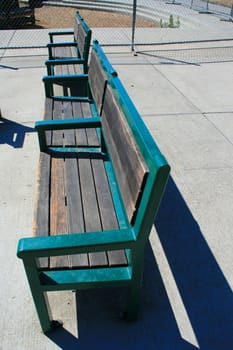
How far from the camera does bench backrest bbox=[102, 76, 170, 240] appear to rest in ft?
4.31

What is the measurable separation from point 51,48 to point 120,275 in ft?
14.8

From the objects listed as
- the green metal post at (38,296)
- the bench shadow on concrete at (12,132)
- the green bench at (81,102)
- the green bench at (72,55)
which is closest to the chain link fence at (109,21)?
the green bench at (72,55)

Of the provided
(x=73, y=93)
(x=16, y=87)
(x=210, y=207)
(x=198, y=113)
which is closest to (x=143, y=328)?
(x=210, y=207)

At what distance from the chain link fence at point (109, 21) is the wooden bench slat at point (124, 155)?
5253 millimetres

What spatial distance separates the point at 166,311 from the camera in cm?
198

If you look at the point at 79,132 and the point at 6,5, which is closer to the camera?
the point at 79,132

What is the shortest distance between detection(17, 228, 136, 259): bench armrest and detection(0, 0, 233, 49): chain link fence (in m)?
6.19

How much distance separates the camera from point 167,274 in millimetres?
2201

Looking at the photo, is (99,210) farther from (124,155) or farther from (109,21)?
(109,21)

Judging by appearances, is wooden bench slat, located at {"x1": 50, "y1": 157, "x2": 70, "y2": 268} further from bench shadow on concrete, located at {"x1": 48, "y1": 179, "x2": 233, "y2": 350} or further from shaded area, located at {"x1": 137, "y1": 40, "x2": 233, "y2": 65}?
shaded area, located at {"x1": 137, "y1": 40, "x2": 233, "y2": 65}

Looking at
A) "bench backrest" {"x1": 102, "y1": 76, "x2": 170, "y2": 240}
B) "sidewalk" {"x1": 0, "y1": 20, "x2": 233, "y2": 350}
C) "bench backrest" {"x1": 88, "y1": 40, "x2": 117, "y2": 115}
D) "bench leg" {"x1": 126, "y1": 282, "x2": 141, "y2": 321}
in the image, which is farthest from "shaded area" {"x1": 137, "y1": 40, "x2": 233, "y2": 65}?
"bench leg" {"x1": 126, "y1": 282, "x2": 141, "y2": 321}

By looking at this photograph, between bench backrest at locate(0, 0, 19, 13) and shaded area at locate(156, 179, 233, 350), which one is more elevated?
bench backrest at locate(0, 0, 19, 13)

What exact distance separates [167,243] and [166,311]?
564mm

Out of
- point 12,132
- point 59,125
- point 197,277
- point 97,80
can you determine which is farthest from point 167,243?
point 12,132
